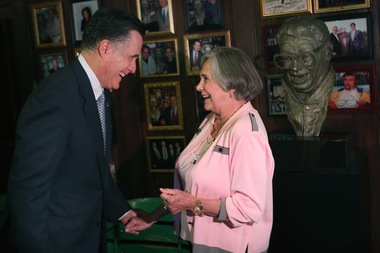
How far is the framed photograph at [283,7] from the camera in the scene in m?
3.62

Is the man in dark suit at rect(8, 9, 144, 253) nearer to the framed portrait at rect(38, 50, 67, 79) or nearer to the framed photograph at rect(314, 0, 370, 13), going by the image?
the framed photograph at rect(314, 0, 370, 13)

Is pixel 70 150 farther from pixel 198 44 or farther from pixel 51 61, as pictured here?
pixel 51 61

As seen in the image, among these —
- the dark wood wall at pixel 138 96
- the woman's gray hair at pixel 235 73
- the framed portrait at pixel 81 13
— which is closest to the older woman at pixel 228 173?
the woman's gray hair at pixel 235 73

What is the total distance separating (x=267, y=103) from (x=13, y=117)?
2.59 m

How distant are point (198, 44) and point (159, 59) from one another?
1.30 feet

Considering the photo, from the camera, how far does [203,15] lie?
401 cm

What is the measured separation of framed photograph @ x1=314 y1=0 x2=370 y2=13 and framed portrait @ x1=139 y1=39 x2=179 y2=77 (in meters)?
1.21

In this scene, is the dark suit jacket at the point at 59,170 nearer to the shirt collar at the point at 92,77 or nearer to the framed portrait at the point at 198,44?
the shirt collar at the point at 92,77

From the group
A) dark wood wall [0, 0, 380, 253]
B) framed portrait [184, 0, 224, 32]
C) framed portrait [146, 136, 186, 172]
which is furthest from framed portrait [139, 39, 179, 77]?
framed portrait [146, 136, 186, 172]

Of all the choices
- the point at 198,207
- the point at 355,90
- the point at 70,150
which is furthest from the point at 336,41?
the point at 70,150

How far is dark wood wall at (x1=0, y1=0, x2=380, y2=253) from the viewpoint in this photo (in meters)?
3.62

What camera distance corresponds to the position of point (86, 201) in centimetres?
223

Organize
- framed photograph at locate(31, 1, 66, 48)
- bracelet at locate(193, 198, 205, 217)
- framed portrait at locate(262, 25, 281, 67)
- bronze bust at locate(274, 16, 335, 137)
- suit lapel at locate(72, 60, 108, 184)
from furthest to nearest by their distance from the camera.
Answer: framed photograph at locate(31, 1, 66, 48)
framed portrait at locate(262, 25, 281, 67)
bronze bust at locate(274, 16, 335, 137)
bracelet at locate(193, 198, 205, 217)
suit lapel at locate(72, 60, 108, 184)

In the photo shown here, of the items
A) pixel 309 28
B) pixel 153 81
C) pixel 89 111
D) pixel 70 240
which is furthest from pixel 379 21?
pixel 70 240
